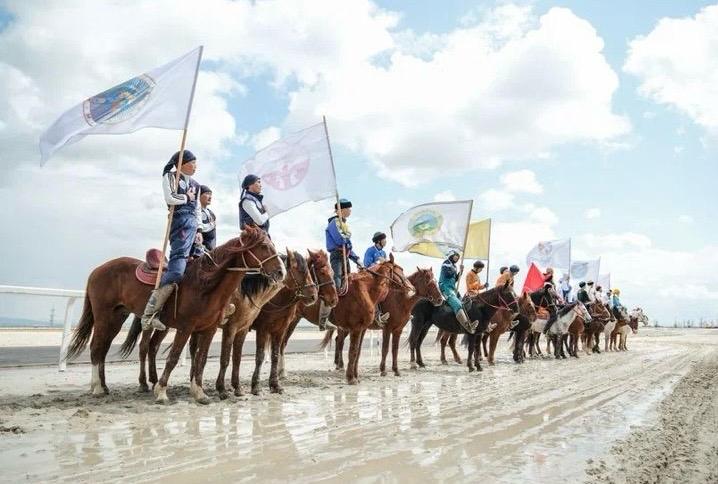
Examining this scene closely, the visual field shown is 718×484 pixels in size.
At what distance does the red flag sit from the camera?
20656 millimetres

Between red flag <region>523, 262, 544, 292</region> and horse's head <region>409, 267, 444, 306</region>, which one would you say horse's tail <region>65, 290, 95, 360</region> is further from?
red flag <region>523, 262, 544, 292</region>

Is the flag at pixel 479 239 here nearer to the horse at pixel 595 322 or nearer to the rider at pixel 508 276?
the rider at pixel 508 276

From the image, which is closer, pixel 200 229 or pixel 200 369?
pixel 200 369

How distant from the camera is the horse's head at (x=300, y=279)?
27.4 ft

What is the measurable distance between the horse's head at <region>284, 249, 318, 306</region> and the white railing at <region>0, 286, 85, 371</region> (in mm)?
4802

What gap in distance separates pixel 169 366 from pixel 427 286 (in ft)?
23.8

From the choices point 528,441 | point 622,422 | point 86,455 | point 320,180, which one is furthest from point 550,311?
point 86,455

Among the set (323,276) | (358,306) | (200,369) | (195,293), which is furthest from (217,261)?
(358,306)

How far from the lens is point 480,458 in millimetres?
4605

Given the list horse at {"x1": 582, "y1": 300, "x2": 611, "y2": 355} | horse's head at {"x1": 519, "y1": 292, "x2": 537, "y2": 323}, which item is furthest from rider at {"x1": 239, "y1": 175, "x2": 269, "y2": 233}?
horse at {"x1": 582, "y1": 300, "x2": 611, "y2": 355}

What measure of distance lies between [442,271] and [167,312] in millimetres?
8495

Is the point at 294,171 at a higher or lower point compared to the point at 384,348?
higher

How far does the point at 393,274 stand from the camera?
38.9 ft

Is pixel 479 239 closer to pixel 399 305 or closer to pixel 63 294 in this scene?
pixel 399 305
